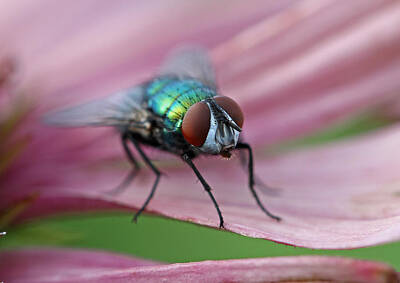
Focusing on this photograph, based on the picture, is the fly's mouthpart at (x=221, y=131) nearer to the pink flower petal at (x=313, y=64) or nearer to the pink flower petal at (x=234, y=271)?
the pink flower petal at (x=234, y=271)

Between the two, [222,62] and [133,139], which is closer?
[133,139]

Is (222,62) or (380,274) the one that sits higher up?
(222,62)

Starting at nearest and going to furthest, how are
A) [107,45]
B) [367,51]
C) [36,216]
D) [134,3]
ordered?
[36,216], [367,51], [107,45], [134,3]

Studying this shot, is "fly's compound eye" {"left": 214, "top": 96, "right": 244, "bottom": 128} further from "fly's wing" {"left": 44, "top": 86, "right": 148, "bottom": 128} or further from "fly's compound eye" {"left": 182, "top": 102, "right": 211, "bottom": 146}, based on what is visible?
"fly's wing" {"left": 44, "top": 86, "right": 148, "bottom": 128}

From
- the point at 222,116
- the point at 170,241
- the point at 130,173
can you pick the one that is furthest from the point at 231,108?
the point at 170,241

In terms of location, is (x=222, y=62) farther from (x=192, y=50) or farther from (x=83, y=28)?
(x=83, y=28)

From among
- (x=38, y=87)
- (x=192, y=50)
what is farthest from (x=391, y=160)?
(x=38, y=87)
